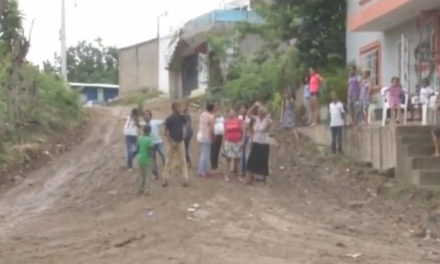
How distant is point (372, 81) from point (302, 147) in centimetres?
405

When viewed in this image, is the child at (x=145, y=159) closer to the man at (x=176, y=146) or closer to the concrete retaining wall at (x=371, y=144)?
the man at (x=176, y=146)

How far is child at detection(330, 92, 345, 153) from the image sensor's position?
24.1 meters

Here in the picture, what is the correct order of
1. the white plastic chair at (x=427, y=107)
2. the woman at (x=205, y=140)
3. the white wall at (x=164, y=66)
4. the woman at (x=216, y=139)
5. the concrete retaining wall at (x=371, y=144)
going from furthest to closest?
the white wall at (x=164, y=66)
the white plastic chair at (x=427, y=107)
the woman at (x=216, y=139)
the concrete retaining wall at (x=371, y=144)
the woman at (x=205, y=140)

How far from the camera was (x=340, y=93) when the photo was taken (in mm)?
28578

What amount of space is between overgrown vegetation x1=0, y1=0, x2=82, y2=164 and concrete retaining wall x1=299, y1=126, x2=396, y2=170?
900 centimetres

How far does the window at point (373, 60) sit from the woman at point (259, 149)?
8957 mm

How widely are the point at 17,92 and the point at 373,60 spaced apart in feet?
35.0

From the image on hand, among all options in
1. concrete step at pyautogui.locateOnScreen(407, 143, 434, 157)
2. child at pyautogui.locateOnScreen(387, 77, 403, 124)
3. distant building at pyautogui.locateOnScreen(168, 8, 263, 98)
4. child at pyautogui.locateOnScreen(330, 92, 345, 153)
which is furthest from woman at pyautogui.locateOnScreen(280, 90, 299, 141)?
distant building at pyautogui.locateOnScreen(168, 8, 263, 98)

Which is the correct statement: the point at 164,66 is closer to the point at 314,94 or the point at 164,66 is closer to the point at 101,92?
the point at 101,92

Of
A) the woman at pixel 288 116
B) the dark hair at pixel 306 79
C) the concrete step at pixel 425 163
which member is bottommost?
the concrete step at pixel 425 163

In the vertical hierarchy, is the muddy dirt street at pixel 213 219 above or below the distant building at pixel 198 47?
below

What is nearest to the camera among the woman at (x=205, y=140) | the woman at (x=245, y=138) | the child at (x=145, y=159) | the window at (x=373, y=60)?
the child at (x=145, y=159)

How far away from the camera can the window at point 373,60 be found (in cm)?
2973

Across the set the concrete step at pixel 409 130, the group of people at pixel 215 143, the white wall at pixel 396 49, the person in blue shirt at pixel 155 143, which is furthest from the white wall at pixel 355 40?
the person in blue shirt at pixel 155 143
